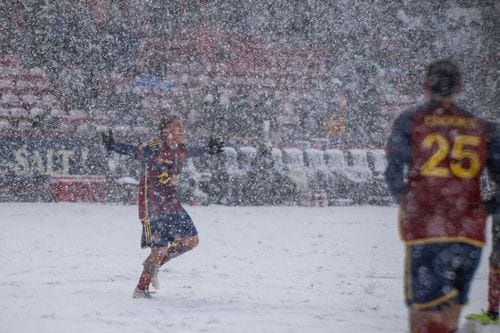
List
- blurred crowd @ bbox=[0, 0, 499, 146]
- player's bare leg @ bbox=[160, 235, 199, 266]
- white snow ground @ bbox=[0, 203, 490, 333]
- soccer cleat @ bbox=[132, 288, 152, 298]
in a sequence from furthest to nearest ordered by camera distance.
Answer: blurred crowd @ bbox=[0, 0, 499, 146], player's bare leg @ bbox=[160, 235, 199, 266], soccer cleat @ bbox=[132, 288, 152, 298], white snow ground @ bbox=[0, 203, 490, 333]

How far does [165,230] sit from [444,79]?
11.2 feet

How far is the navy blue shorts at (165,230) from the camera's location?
20.5 feet

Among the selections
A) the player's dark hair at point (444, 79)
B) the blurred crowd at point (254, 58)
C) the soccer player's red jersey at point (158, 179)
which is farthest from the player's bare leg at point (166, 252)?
the blurred crowd at point (254, 58)

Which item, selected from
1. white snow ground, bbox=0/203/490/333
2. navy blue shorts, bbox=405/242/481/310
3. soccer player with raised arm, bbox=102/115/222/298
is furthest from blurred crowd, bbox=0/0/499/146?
navy blue shorts, bbox=405/242/481/310

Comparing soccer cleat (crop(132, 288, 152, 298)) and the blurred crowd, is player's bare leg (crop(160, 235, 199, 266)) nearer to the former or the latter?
soccer cleat (crop(132, 288, 152, 298))

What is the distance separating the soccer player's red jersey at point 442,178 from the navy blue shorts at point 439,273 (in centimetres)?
5

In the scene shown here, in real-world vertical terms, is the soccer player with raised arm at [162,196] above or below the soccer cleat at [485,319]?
above

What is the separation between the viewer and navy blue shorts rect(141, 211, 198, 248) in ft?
20.5

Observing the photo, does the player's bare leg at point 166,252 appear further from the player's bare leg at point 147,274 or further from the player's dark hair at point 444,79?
the player's dark hair at point 444,79

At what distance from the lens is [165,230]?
6.27 m

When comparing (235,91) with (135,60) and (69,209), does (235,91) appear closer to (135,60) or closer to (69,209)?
(135,60)

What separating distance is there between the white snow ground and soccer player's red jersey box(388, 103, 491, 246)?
1949 mm

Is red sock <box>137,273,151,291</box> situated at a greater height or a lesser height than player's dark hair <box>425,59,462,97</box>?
lesser

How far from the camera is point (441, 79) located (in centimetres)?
345
